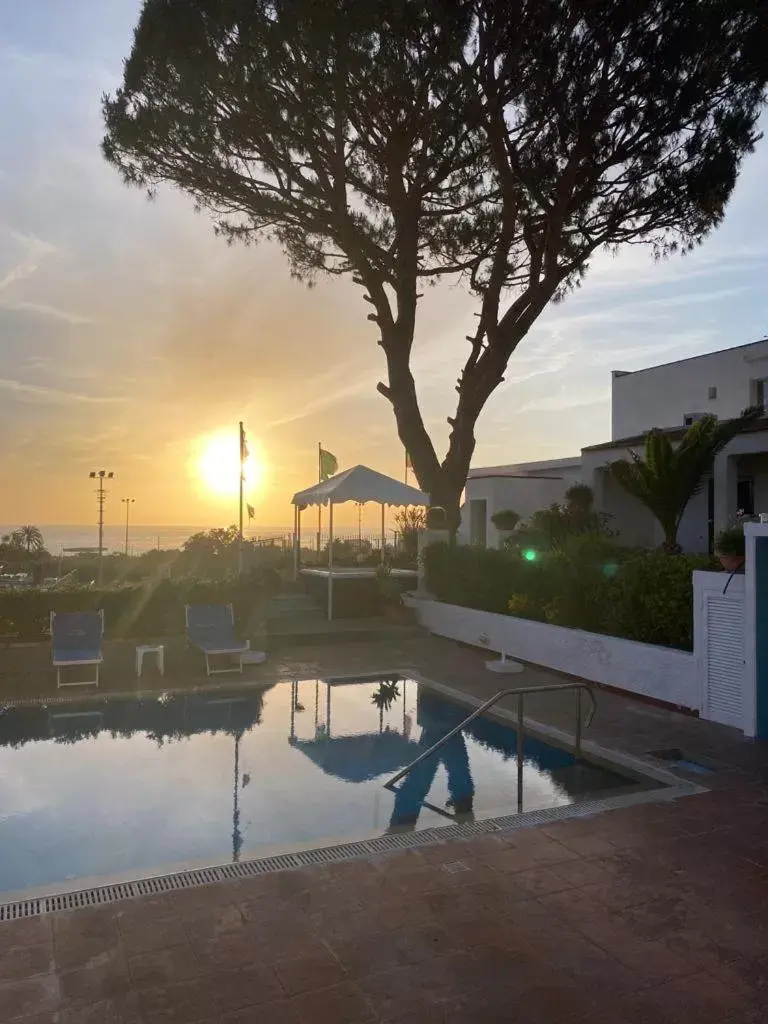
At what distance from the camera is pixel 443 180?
53.1 ft

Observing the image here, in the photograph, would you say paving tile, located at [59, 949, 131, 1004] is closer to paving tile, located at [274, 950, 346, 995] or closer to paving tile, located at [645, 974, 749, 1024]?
paving tile, located at [274, 950, 346, 995]

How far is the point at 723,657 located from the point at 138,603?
336 inches

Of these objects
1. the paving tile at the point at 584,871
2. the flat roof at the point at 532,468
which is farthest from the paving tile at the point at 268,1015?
the flat roof at the point at 532,468

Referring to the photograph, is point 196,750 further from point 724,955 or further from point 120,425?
point 120,425

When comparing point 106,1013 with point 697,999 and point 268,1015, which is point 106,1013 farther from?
point 697,999

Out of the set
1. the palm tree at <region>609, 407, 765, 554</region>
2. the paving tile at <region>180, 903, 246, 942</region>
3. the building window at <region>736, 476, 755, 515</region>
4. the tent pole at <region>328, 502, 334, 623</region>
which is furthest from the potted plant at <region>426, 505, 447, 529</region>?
the paving tile at <region>180, 903, 246, 942</region>

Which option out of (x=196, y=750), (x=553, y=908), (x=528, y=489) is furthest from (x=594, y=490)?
(x=553, y=908)

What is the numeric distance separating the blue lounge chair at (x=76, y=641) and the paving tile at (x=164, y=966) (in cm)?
663

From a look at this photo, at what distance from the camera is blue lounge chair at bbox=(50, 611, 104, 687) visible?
981cm

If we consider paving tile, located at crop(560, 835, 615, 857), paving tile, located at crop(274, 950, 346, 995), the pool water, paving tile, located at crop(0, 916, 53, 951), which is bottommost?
the pool water

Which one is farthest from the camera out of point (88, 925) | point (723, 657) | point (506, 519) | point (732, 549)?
point (506, 519)

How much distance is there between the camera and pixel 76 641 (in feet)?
34.0

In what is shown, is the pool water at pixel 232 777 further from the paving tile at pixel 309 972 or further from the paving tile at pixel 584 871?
the paving tile at pixel 309 972

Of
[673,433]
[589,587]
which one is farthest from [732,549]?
[673,433]
